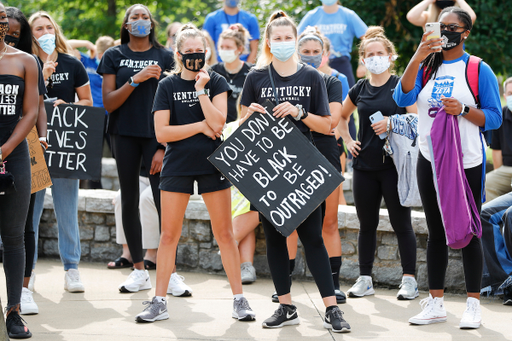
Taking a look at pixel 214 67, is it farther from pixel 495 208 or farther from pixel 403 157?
pixel 495 208

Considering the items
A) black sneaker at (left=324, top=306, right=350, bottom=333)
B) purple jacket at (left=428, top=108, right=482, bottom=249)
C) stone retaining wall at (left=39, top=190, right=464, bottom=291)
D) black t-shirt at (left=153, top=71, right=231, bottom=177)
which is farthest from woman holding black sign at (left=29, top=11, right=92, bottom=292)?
purple jacket at (left=428, top=108, right=482, bottom=249)

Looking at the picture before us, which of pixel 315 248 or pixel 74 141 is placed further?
pixel 74 141

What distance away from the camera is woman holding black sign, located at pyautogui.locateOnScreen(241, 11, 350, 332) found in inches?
161

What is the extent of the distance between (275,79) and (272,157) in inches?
21.3

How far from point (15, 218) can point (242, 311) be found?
166cm

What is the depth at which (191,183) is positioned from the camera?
14.4 ft

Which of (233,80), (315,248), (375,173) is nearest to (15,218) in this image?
(315,248)

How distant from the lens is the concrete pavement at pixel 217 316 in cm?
407

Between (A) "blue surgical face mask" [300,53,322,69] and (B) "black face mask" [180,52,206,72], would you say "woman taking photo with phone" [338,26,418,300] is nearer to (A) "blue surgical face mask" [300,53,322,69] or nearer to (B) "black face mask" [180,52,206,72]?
(A) "blue surgical face mask" [300,53,322,69]

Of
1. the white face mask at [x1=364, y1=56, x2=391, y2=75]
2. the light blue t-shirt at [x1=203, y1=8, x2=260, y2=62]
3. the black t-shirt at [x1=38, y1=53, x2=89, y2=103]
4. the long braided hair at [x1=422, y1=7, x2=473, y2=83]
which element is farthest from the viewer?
the light blue t-shirt at [x1=203, y1=8, x2=260, y2=62]

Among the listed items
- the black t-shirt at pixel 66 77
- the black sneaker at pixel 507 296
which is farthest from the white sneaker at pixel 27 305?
the black sneaker at pixel 507 296

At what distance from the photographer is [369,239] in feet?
16.9

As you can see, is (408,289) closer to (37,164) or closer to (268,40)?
(268,40)

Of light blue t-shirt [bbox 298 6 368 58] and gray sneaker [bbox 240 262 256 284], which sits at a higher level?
light blue t-shirt [bbox 298 6 368 58]
